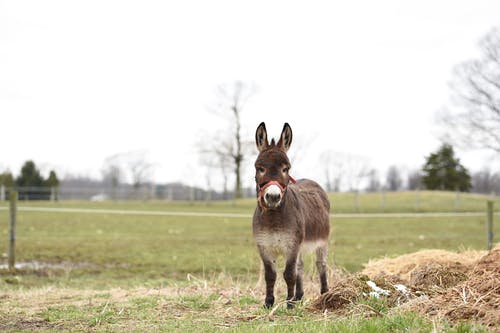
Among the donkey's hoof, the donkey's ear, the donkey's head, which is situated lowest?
the donkey's hoof

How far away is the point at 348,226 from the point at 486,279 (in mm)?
23227

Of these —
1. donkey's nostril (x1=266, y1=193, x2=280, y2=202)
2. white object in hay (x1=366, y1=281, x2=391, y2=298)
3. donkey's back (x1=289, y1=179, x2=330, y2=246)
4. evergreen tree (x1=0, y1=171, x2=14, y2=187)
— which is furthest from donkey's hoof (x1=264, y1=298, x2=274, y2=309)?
evergreen tree (x1=0, y1=171, x2=14, y2=187)

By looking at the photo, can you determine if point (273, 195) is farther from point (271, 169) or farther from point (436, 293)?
point (436, 293)

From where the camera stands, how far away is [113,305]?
248 inches

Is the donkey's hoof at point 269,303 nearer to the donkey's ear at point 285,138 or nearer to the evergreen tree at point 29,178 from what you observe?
the donkey's ear at point 285,138

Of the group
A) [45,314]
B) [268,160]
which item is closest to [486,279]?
[268,160]

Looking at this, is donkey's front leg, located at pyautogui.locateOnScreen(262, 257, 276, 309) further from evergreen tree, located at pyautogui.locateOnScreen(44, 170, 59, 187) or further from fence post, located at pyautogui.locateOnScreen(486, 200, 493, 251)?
evergreen tree, located at pyautogui.locateOnScreen(44, 170, 59, 187)

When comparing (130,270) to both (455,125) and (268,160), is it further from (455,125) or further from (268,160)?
(455,125)

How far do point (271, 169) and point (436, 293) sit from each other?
7.02 ft

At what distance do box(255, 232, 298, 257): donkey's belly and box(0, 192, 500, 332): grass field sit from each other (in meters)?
0.68

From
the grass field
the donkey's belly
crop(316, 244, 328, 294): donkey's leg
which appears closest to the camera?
the grass field

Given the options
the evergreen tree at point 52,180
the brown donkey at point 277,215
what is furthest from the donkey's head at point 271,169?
the evergreen tree at point 52,180

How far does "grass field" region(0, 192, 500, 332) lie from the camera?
509cm

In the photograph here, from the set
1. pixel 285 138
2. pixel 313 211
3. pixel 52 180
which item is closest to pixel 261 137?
pixel 285 138
